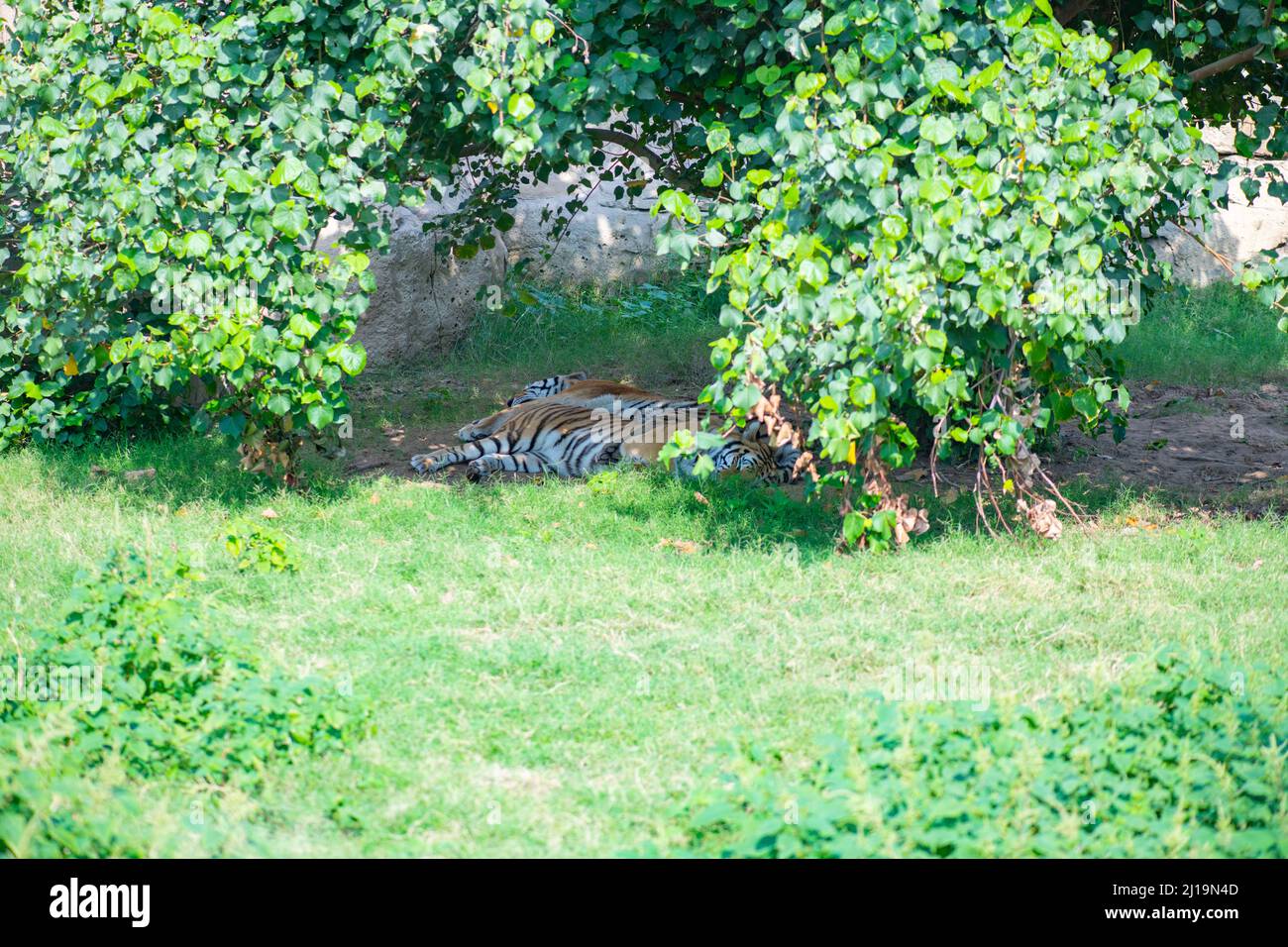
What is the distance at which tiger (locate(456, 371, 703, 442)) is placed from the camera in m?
8.50

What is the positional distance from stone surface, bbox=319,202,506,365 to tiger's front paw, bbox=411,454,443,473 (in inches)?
113


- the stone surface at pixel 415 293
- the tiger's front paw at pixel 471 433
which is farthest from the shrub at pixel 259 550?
the stone surface at pixel 415 293

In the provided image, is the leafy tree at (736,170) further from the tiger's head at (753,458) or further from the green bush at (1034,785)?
the green bush at (1034,785)

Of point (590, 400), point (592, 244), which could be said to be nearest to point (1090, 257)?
point (590, 400)

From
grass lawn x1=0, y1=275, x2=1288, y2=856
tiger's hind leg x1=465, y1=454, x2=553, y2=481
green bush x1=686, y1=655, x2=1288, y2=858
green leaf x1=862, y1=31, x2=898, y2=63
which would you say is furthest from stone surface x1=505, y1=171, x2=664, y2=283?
green bush x1=686, y1=655, x2=1288, y2=858

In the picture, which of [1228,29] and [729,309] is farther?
[1228,29]

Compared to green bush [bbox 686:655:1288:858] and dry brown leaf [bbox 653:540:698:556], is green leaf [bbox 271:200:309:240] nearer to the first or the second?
dry brown leaf [bbox 653:540:698:556]

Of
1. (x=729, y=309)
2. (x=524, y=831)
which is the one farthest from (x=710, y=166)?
(x=524, y=831)

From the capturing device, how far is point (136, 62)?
19.0 ft

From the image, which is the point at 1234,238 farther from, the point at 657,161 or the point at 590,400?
the point at 657,161

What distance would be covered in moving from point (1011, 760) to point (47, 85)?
16.4 feet

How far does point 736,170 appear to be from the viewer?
6586mm

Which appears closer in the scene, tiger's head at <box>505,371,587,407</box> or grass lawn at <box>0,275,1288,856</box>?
grass lawn at <box>0,275,1288,856</box>
